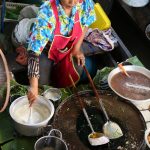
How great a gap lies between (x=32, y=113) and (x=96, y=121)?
564 mm

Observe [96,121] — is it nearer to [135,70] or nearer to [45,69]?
[135,70]

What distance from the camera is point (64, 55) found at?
3.49 metres

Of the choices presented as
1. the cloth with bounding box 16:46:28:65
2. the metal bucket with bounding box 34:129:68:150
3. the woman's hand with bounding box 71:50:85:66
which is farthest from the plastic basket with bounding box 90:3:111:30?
the metal bucket with bounding box 34:129:68:150

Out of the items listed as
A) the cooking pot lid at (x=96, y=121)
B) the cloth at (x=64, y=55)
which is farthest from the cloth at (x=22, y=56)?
the cooking pot lid at (x=96, y=121)

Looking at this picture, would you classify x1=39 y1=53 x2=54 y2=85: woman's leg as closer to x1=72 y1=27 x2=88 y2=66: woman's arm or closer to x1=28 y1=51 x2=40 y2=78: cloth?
x1=72 y1=27 x2=88 y2=66: woman's arm

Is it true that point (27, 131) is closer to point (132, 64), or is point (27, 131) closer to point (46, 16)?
point (46, 16)

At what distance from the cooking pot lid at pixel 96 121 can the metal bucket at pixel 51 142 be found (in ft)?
0.23

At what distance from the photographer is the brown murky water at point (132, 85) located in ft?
10.5

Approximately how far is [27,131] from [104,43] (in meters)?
1.52

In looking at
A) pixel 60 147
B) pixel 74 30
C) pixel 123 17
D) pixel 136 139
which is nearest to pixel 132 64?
pixel 74 30

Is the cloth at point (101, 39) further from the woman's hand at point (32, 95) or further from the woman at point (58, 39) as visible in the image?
the woman's hand at point (32, 95)

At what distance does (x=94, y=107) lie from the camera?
312 cm

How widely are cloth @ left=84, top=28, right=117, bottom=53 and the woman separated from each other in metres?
0.42

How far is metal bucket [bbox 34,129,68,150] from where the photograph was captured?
108 inches
